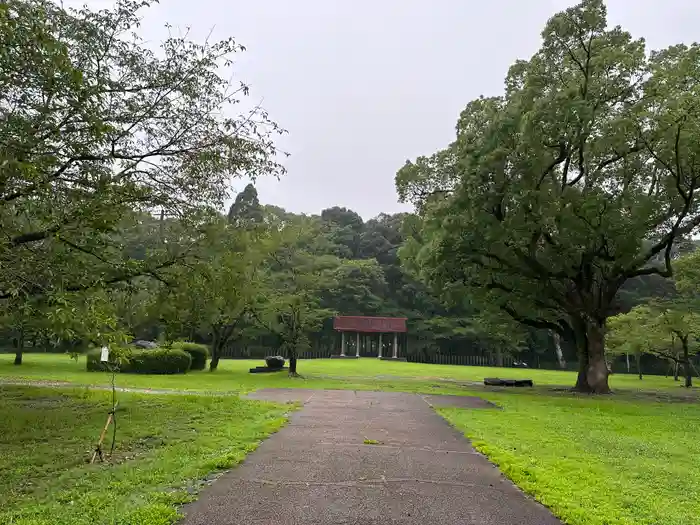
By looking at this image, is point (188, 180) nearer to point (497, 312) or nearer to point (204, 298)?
point (204, 298)

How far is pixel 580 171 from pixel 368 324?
28.2 meters

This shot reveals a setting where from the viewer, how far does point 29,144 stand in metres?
5.59

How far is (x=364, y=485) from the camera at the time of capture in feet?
17.4

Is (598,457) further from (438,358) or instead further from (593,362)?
(438,358)

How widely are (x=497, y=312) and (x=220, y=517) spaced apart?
20330 mm

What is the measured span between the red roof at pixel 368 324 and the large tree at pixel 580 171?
24.6 m

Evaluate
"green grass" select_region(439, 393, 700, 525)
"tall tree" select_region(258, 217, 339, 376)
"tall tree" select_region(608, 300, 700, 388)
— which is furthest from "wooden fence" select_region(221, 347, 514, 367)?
"green grass" select_region(439, 393, 700, 525)

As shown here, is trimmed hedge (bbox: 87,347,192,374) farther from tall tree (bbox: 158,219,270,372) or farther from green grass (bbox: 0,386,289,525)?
tall tree (bbox: 158,219,270,372)

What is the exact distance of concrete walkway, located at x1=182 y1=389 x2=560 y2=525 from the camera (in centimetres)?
438

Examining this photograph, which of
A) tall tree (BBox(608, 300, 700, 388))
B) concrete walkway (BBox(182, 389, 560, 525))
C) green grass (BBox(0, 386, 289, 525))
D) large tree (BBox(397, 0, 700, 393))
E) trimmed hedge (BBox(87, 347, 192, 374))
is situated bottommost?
green grass (BBox(0, 386, 289, 525))

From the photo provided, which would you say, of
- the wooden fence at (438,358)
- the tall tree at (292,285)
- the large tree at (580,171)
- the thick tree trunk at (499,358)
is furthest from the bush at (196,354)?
the thick tree trunk at (499,358)

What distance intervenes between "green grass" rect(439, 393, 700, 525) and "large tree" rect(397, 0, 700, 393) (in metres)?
5.71

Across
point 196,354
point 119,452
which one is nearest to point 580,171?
point 119,452

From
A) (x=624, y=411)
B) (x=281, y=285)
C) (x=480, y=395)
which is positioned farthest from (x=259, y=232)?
(x=281, y=285)
